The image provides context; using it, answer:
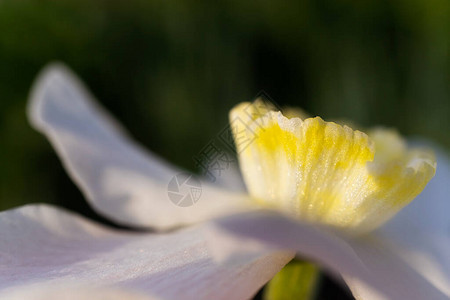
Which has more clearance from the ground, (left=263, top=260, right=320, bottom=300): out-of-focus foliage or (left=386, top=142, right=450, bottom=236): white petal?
(left=386, top=142, right=450, bottom=236): white petal

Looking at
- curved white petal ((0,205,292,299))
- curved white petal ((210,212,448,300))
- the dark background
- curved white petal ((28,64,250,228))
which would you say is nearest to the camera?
curved white petal ((210,212,448,300))

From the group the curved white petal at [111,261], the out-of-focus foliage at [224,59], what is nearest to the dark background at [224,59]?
the out-of-focus foliage at [224,59]

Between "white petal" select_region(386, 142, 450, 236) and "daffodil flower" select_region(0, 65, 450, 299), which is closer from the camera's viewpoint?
"daffodil flower" select_region(0, 65, 450, 299)

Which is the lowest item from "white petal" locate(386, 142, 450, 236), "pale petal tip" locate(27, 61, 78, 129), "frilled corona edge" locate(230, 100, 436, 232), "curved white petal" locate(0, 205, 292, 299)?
"curved white petal" locate(0, 205, 292, 299)

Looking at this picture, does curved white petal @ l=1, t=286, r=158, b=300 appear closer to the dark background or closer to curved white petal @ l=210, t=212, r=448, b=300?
curved white petal @ l=210, t=212, r=448, b=300

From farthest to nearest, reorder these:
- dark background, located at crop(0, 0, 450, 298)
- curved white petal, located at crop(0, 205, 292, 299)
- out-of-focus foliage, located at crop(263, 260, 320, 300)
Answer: dark background, located at crop(0, 0, 450, 298), out-of-focus foliage, located at crop(263, 260, 320, 300), curved white petal, located at crop(0, 205, 292, 299)

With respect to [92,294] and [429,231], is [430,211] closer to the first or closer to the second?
[429,231]

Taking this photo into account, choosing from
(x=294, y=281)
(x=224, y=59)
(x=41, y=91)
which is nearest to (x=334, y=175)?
(x=294, y=281)

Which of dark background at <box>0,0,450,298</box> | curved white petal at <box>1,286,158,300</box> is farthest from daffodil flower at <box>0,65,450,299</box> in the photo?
dark background at <box>0,0,450,298</box>
